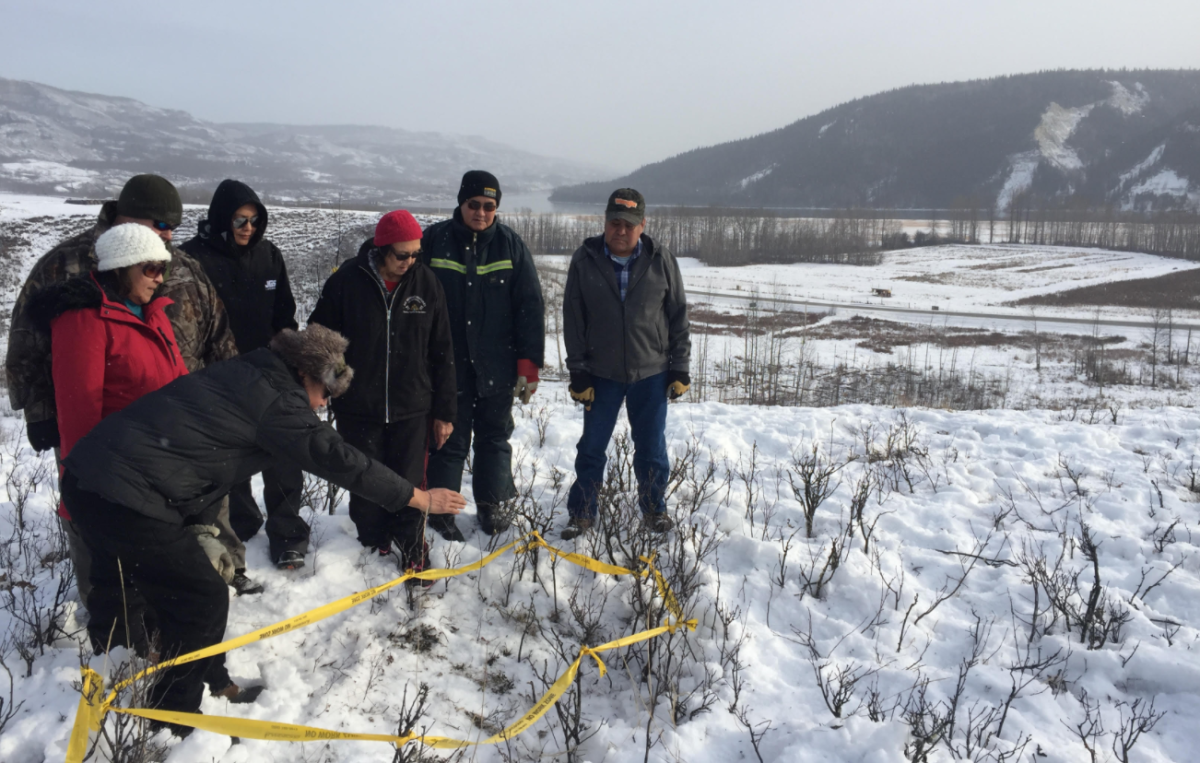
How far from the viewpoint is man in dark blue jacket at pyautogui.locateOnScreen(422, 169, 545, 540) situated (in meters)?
3.37

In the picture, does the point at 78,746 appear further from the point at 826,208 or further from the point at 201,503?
the point at 826,208

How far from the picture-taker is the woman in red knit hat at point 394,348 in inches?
117

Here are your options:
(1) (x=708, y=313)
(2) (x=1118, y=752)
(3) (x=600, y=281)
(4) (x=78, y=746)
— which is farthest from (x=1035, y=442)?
(1) (x=708, y=313)

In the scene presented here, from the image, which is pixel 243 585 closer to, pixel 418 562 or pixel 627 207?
pixel 418 562

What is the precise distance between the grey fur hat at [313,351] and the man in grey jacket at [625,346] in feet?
4.88

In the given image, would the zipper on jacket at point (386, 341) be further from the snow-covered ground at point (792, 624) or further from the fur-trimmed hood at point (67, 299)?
the fur-trimmed hood at point (67, 299)

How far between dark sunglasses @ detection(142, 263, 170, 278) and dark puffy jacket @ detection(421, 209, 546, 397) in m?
1.27

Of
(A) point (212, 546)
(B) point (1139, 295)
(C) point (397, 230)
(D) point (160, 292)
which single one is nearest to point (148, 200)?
(D) point (160, 292)

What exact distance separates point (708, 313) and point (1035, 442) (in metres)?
26.7

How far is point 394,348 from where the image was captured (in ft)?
9.84

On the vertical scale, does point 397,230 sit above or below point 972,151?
below

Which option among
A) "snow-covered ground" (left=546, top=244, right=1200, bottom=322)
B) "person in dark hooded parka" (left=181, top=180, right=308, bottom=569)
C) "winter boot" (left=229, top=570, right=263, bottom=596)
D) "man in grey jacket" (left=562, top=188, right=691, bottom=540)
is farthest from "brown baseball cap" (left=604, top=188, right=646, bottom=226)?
"snow-covered ground" (left=546, top=244, right=1200, bottom=322)

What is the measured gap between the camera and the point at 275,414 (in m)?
2.02

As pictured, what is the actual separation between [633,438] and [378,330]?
1.45 meters
